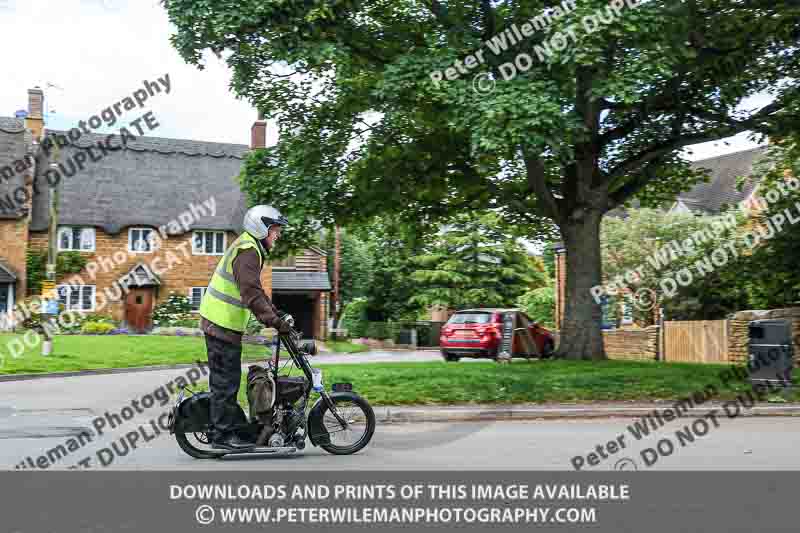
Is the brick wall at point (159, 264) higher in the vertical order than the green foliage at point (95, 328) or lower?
higher

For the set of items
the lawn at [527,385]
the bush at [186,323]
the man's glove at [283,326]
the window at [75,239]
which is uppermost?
the window at [75,239]

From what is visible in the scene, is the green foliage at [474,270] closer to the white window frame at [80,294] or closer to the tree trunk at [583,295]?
the white window frame at [80,294]

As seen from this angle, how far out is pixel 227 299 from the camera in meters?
7.28

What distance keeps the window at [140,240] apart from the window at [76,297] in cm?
300

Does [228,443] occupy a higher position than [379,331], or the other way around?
[379,331]

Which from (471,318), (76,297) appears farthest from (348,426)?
(76,297)

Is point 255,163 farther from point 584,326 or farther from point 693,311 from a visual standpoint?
point 693,311

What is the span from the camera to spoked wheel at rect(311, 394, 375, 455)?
25.6 ft

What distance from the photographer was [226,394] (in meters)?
7.21

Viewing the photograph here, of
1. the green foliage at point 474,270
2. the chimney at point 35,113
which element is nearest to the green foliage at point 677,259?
the green foliage at point 474,270

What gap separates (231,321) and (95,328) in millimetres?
31664

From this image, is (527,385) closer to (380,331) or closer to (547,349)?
(547,349)

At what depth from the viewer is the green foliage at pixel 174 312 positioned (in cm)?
4079

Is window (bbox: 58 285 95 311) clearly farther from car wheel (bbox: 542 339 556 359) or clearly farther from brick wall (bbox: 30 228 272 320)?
car wheel (bbox: 542 339 556 359)
